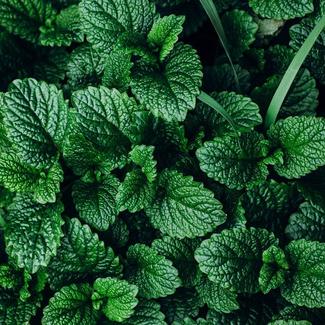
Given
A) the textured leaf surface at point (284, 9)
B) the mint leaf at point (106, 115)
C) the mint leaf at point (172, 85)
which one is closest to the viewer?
the mint leaf at point (172, 85)

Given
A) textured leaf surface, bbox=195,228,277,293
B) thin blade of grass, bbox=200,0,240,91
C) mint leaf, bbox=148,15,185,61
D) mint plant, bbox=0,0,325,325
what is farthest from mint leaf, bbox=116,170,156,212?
thin blade of grass, bbox=200,0,240,91

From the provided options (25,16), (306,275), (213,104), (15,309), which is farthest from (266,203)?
(25,16)

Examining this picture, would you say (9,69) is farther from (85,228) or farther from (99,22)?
(85,228)

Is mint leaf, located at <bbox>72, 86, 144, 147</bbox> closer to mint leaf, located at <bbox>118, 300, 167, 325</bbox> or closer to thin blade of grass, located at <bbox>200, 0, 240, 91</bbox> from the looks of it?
thin blade of grass, located at <bbox>200, 0, 240, 91</bbox>

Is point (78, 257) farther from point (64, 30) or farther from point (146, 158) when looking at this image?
point (64, 30)

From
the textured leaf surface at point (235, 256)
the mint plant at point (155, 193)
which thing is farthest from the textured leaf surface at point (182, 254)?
the textured leaf surface at point (235, 256)

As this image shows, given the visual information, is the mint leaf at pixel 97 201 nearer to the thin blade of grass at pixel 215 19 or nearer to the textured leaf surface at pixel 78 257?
the textured leaf surface at pixel 78 257
